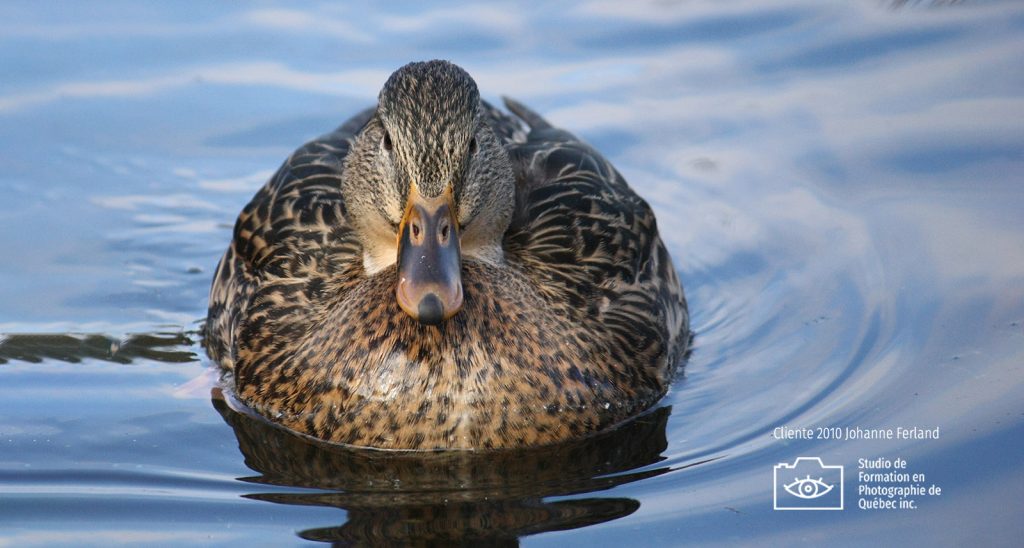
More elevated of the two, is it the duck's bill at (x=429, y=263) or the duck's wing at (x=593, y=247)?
the duck's wing at (x=593, y=247)

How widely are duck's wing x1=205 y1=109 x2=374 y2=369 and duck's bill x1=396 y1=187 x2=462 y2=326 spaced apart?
118cm

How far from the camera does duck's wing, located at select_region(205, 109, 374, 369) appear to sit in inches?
323

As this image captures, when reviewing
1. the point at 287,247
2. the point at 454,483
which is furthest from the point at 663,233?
the point at 454,483

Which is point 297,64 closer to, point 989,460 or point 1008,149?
point 1008,149

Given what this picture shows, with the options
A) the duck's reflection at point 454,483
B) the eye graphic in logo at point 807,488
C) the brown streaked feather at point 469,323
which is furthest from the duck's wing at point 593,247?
the eye graphic in logo at point 807,488

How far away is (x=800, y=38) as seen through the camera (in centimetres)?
1209

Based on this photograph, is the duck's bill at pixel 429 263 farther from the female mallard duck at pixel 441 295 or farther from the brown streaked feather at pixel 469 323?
the brown streaked feather at pixel 469 323

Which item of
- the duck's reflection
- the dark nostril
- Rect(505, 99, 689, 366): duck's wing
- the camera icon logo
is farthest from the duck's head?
the camera icon logo

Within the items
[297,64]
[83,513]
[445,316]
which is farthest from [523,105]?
[83,513]

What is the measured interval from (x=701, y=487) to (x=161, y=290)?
3.98m

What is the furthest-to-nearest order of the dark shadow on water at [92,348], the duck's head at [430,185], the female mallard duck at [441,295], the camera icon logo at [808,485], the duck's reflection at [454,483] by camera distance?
the dark shadow on water at [92,348], the female mallard duck at [441,295], the duck's head at [430,185], the camera icon logo at [808,485], the duck's reflection at [454,483]

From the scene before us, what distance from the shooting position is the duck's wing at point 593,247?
8.06m

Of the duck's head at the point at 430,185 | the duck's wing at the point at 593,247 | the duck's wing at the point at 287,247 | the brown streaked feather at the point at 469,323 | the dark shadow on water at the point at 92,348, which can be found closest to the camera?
the duck's head at the point at 430,185

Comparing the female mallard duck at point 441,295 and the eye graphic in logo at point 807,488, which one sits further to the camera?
the female mallard duck at point 441,295
